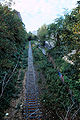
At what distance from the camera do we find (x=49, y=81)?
1123cm

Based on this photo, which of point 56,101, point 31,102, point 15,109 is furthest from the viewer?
point 31,102

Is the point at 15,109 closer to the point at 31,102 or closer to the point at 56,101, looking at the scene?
the point at 31,102

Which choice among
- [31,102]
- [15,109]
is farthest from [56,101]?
[15,109]

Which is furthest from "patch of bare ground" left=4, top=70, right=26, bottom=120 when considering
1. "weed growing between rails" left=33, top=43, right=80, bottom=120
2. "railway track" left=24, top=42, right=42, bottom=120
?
"weed growing between rails" left=33, top=43, right=80, bottom=120

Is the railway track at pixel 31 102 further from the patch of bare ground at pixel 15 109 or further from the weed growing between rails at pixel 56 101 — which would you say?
the weed growing between rails at pixel 56 101

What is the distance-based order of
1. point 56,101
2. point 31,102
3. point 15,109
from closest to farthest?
point 15,109 → point 56,101 → point 31,102

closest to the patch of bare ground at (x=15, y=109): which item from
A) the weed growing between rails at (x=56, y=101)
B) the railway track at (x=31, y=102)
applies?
the railway track at (x=31, y=102)

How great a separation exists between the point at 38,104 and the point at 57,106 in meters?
1.78

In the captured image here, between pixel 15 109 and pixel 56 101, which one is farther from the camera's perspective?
pixel 56 101

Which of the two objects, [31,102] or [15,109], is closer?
[15,109]

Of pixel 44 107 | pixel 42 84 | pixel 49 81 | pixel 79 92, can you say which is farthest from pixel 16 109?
pixel 79 92

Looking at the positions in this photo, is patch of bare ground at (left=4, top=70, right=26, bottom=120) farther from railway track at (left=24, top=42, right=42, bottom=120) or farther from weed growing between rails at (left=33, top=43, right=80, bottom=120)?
weed growing between rails at (left=33, top=43, right=80, bottom=120)

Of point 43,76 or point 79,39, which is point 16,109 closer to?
point 43,76

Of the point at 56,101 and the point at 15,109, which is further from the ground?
the point at 56,101
